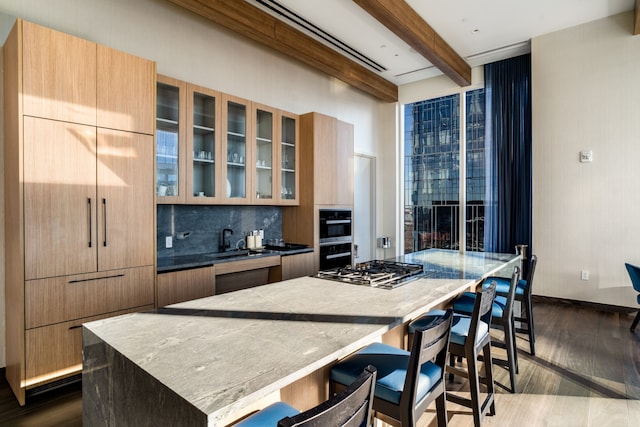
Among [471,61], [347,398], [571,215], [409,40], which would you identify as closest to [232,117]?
[409,40]

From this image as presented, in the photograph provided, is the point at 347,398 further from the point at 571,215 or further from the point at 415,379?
the point at 571,215

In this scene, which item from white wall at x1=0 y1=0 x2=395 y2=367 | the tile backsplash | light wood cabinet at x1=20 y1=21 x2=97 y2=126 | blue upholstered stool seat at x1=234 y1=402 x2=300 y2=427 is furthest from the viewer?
the tile backsplash

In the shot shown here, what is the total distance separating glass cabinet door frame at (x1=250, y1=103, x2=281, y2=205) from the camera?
3.92m

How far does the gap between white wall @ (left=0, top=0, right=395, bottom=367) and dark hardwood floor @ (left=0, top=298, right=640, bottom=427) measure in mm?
781

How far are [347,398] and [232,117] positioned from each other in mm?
3405

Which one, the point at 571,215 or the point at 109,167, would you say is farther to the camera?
the point at 571,215

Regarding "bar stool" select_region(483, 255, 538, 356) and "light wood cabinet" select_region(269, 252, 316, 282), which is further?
"light wood cabinet" select_region(269, 252, 316, 282)

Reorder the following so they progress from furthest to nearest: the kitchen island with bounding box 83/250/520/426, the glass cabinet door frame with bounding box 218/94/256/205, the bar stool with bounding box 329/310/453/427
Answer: the glass cabinet door frame with bounding box 218/94/256/205, the bar stool with bounding box 329/310/453/427, the kitchen island with bounding box 83/250/520/426

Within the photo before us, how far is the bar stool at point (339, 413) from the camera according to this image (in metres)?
0.78

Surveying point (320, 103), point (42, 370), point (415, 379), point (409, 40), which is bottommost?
point (42, 370)

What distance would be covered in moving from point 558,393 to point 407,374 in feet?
6.16

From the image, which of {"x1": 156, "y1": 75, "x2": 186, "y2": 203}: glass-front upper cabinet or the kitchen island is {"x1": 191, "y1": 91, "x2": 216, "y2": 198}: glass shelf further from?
the kitchen island

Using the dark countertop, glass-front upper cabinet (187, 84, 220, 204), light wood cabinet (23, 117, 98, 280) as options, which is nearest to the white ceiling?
glass-front upper cabinet (187, 84, 220, 204)

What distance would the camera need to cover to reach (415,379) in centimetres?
126
